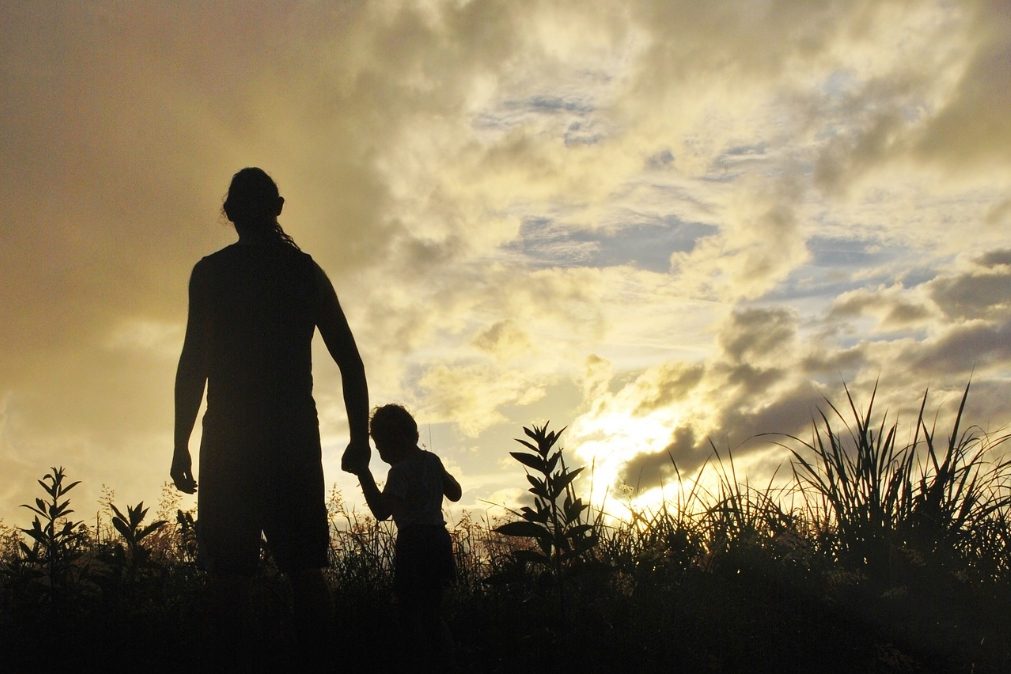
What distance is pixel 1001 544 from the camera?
682 cm

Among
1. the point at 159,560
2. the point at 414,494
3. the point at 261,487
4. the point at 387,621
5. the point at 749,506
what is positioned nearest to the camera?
the point at 261,487

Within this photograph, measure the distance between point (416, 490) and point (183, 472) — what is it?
1225 mm

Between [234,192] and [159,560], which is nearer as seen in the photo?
[234,192]

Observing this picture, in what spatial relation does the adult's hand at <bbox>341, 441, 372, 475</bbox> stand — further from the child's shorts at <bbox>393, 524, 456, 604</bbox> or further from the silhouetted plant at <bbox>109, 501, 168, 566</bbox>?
the silhouetted plant at <bbox>109, 501, 168, 566</bbox>

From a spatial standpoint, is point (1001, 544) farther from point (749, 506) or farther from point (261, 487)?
point (261, 487)

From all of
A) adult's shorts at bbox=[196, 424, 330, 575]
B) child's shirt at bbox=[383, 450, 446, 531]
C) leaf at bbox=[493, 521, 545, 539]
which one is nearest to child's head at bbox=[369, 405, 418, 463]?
child's shirt at bbox=[383, 450, 446, 531]

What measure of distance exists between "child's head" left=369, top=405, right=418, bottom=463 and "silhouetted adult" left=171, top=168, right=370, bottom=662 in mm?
578

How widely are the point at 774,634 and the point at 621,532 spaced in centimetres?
210

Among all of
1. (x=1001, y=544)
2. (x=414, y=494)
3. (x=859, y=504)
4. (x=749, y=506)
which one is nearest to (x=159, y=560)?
(x=414, y=494)

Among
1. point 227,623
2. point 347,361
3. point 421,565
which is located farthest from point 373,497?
point 227,623

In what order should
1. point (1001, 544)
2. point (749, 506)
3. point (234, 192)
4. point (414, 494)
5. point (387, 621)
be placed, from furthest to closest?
point (749, 506), point (1001, 544), point (387, 621), point (414, 494), point (234, 192)

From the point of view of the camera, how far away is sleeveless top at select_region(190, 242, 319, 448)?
158 inches

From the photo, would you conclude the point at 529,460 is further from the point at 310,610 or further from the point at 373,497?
the point at 310,610

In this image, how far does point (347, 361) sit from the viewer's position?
4551 mm
